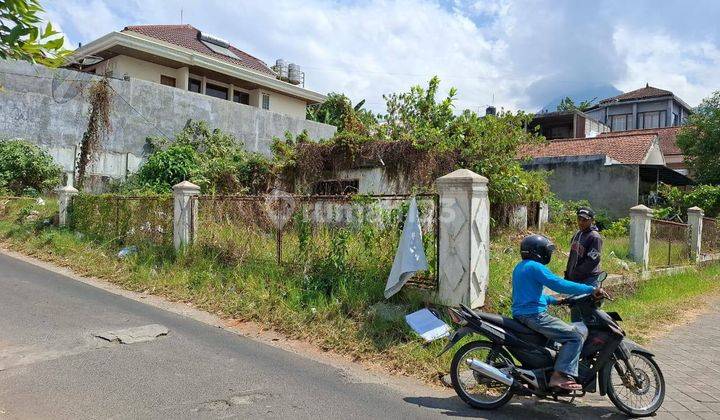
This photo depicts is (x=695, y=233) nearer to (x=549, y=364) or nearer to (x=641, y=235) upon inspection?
(x=641, y=235)

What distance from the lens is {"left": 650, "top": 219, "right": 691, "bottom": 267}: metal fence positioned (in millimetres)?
11789

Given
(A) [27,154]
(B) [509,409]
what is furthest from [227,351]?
(A) [27,154]

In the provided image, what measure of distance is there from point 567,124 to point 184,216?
2900 centimetres

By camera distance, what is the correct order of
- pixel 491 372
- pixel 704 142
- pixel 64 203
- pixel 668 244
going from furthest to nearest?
pixel 704 142 → pixel 64 203 → pixel 668 244 → pixel 491 372

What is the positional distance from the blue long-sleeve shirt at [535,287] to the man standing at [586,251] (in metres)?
1.25

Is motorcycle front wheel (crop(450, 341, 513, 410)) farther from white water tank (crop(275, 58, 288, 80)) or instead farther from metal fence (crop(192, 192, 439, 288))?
white water tank (crop(275, 58, 288, 80))

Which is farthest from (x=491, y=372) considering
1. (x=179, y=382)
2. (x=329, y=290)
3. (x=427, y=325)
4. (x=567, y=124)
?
(x=567, y=124)

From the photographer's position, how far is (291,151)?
51.1ft

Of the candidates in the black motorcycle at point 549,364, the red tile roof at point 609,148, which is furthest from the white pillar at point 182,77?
the black motorcycle at point 549,364

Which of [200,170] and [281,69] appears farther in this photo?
[281,69]

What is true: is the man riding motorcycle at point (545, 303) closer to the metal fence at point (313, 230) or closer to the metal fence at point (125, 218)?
the metal fence at point (313, 230)

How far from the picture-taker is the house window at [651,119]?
37188 mm

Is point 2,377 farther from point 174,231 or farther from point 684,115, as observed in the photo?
point 684,115

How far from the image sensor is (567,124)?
107 ft
